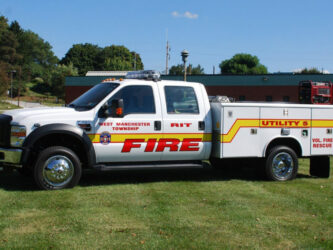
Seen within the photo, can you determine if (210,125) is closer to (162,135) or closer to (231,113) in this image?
(231,113)

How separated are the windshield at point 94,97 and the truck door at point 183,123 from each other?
976 mm

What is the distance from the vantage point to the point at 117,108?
7.48 metres

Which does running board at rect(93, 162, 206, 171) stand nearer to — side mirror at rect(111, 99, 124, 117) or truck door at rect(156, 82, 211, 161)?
truck door at rect(156, 82, 211, 161)

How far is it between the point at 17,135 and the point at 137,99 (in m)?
2.23

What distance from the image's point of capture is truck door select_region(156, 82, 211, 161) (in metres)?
8.06

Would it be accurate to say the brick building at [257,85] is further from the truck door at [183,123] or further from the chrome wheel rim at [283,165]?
the truck door at [183,123]

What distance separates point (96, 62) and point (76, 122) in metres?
116

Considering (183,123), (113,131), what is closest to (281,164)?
(183,123)

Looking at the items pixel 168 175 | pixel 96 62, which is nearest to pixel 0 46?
pixel 96 62

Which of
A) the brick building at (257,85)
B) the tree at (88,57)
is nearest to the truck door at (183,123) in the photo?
the brick building at (257,85)

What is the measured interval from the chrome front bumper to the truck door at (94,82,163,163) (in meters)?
1.32

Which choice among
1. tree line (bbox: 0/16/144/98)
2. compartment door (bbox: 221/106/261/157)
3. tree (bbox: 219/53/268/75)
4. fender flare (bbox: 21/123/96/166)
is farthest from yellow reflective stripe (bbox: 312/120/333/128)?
tree (bbox: 219/53/268/75)

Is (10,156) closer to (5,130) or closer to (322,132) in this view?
(5,130)

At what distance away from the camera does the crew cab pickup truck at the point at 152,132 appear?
7259 mm
